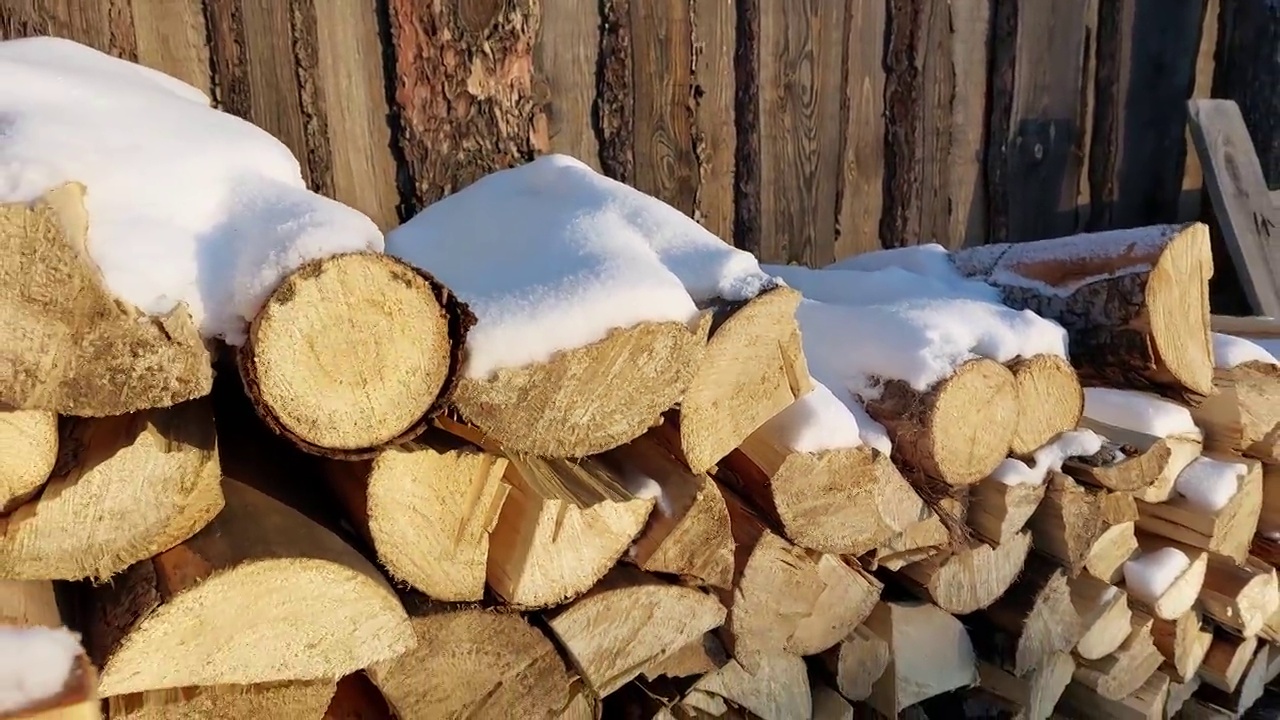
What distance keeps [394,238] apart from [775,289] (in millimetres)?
797

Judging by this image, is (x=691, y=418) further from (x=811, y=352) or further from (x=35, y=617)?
(x=35, y=617)

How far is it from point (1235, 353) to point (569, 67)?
1.94 m

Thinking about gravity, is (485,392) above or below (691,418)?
above

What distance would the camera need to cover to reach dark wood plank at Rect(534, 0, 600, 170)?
8.18ft

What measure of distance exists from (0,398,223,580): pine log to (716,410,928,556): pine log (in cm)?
89

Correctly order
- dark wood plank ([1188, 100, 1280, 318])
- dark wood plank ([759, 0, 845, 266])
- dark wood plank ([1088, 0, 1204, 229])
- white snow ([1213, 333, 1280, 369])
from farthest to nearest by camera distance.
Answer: dark wood plank ([1088, 0, 1204, 229]) → dark wood plank ([1188, 100, 1280, 318]) → dark wood plank ([759, 0, 845, 266]) → white snow ([1213, 333, 1280, 369])

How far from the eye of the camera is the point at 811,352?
204 cm

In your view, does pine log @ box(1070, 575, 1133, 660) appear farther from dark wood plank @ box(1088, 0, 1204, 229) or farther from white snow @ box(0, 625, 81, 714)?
dark wood plank @ box(1088, 0, 1204, 229)

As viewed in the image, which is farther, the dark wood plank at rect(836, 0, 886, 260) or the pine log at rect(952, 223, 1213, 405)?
the dark wood plank at rect(836, 0, 886, 260)

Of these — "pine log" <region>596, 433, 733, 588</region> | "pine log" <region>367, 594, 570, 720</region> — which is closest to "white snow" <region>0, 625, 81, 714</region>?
"pine log" <region>367, 594, 570, 720</region>

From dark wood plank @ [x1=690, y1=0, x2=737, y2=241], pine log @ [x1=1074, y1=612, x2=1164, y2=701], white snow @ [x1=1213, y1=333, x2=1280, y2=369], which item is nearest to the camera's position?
pine log @ [x1=1074, y1=612, x2=1164, y2=701]

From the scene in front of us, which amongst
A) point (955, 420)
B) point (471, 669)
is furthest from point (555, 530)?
point (955, 420)

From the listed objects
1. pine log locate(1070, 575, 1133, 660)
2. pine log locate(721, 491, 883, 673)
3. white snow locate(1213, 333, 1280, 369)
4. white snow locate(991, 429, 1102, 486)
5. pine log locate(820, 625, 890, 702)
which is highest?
white snow locate(1213, 333, 1280, 369)

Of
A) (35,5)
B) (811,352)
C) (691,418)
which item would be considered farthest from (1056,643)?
(35,5)
